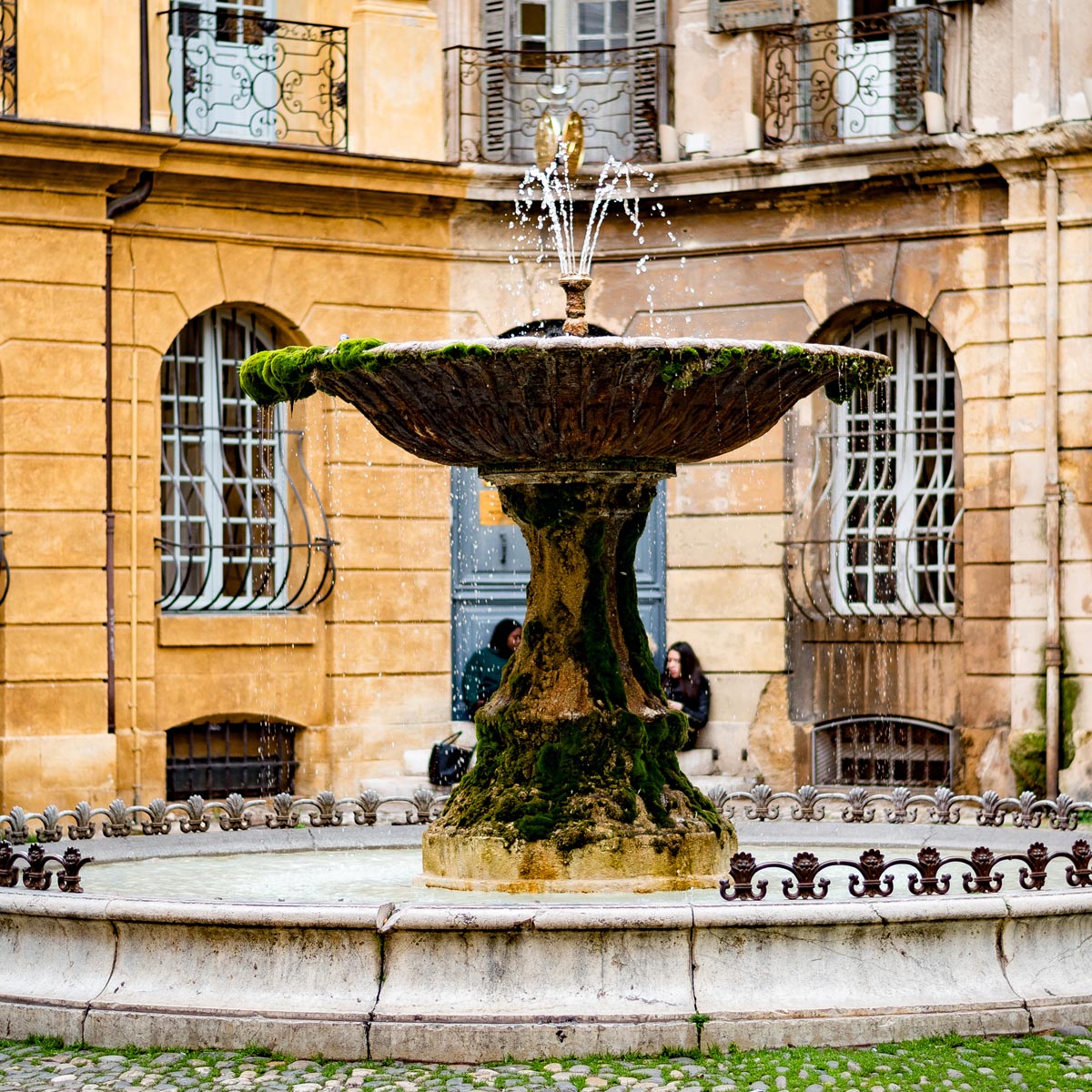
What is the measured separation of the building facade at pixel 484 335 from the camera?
16.0 m

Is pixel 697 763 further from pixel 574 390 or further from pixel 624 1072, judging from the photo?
pixel 624 1072

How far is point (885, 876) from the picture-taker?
796 cm

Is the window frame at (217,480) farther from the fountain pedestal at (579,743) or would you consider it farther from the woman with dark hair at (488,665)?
the fountain pedestal at (579,743)

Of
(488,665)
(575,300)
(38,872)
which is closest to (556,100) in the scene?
(488,665)

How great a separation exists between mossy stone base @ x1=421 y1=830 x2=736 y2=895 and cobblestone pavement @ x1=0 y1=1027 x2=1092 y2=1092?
1.66 metres

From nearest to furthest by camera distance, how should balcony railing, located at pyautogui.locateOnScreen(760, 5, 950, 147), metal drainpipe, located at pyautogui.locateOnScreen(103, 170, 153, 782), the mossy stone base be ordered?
1. the mossy stone base
2. metal drainpipe, located at pyautogui.locateOnScreen(103, 170, 153, 782)
3. balcony railing, located at pyautogui.locateOnScreen(760, 5, 950, 147)

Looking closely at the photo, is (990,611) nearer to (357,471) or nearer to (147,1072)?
(357,471)

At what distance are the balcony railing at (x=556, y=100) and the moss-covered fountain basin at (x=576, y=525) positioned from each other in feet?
29.7

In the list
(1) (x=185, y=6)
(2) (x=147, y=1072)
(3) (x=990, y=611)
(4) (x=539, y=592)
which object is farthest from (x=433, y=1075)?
(1) (x=185, y=6)

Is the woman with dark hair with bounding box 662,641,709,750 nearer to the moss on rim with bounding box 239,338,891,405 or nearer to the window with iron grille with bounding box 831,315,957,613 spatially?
the window with iron grille with bounding box 831,315,957,613

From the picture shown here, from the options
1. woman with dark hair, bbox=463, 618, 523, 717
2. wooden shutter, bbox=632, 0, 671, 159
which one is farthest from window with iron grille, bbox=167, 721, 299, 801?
wooden shutter, bbox=632, 0, 671, 159

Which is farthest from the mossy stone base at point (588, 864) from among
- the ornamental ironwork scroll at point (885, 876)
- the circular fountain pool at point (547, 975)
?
the circular fountain pool at point (547, 975)

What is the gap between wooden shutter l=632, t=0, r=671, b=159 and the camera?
18.1 meters

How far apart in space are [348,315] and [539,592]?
8.43m
